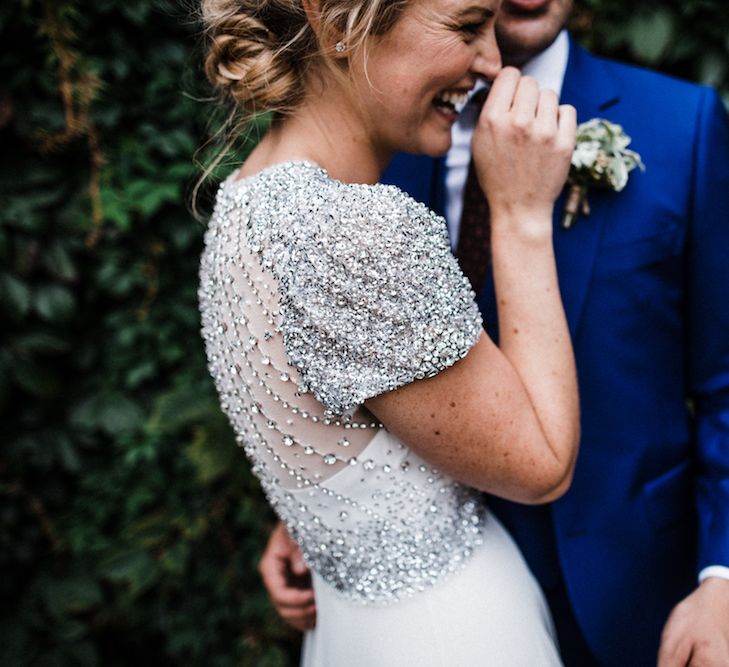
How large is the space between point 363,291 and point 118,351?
1.86 meters

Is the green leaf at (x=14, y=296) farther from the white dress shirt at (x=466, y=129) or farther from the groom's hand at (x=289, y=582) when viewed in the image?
the white dress shirt at (x=466, y=129)

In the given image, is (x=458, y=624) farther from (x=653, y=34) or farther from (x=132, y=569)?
(x=653, y=34)

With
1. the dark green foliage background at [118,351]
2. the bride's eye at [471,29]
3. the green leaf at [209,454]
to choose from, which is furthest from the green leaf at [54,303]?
the bride's eye at [471,29]

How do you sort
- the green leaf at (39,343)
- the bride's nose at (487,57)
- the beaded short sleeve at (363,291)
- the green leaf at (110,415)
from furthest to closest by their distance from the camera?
the green leaf at (110,415) < the green leaf at (39,343) < the bride's nose at (487,57) < the beaded short sleeve at (363,291)

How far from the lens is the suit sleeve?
4.75 feet

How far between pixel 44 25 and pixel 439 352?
1.88 m

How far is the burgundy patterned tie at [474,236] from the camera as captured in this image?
62.7 inches

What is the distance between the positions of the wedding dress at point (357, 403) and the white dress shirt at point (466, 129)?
2.01ft

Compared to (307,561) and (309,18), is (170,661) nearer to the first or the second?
(307,561)

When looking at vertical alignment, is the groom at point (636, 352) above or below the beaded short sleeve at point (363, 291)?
below

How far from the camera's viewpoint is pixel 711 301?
148 cm

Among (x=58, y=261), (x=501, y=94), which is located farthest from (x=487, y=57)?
(x=58, y=261)

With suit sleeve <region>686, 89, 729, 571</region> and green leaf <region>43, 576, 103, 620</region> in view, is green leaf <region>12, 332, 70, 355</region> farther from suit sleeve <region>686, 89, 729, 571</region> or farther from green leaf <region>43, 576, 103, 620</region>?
suit sleeve <region>686, 89, 729, 571</region>

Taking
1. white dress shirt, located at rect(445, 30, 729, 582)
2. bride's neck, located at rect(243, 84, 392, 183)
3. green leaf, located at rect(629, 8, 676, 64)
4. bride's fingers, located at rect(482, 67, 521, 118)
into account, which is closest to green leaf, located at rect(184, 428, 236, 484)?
white dress shirt, located at rect(445, 30, 729, 582)
